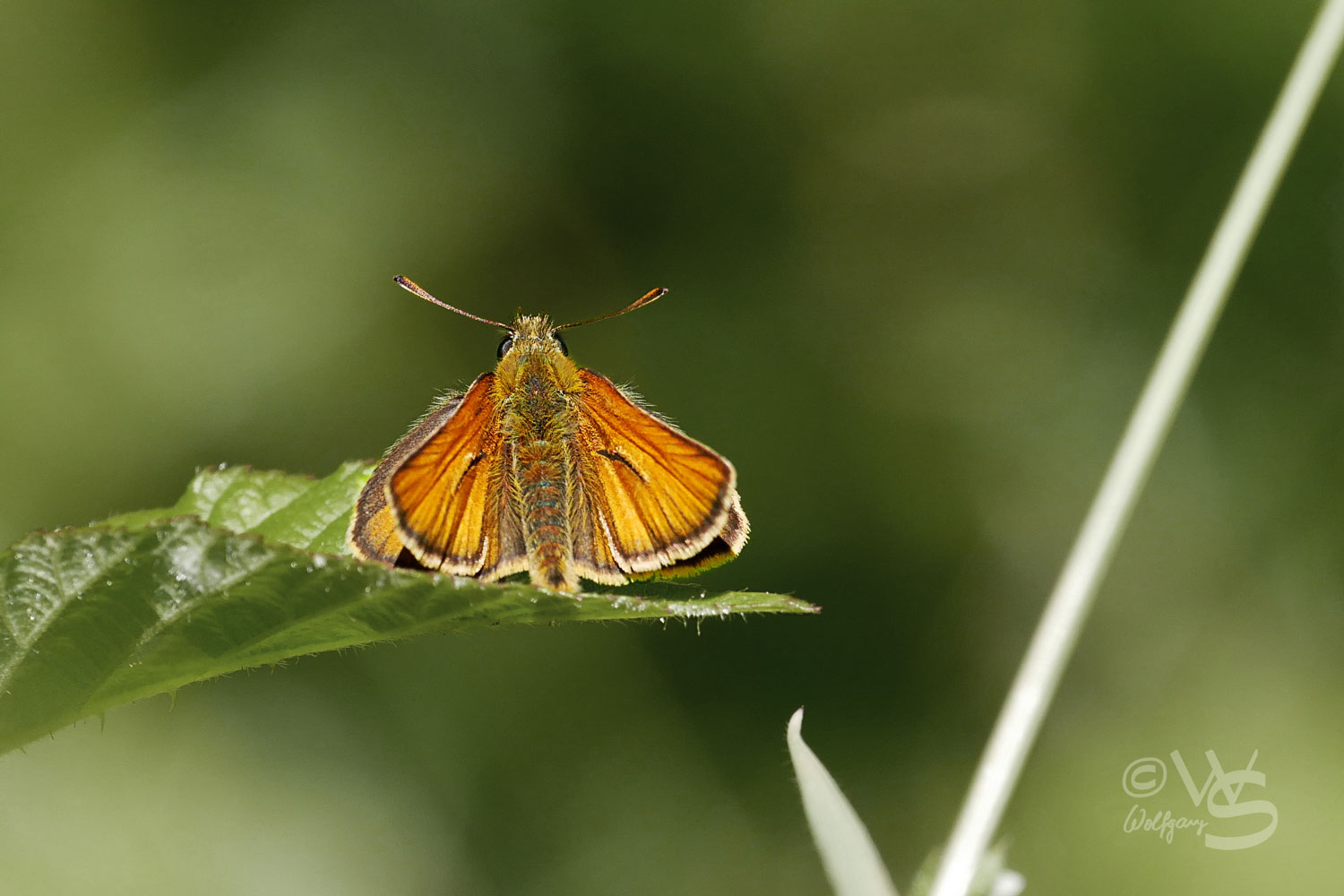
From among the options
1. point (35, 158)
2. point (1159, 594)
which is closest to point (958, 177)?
point (1159, 594)

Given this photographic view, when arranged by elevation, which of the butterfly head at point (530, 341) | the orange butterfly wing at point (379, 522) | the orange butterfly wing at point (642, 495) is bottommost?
the orange butterfly wing at point (642, 495)

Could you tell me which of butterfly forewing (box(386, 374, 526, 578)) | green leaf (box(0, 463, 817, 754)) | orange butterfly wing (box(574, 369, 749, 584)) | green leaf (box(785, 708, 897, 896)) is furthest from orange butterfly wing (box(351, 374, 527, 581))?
green leaf (box(785, 708, 897, 896))

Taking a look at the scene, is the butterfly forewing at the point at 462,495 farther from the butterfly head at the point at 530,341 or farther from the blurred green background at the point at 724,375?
the blurred green background at the point at 724,375

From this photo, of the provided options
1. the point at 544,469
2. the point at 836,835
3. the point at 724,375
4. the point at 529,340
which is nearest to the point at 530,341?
the point at 529,340

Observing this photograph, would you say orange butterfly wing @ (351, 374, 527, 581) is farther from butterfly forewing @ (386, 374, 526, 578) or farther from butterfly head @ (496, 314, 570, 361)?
butterfly head @ (496, 314, 570, 361)

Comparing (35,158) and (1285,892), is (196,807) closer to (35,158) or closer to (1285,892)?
(35,158)

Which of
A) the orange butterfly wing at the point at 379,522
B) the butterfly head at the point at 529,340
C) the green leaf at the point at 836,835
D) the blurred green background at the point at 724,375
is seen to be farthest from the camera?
the blurred green background at the point at 724,375

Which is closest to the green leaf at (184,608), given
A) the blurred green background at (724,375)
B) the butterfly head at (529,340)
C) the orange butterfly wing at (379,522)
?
the orange butterfly wing at (379,522)
